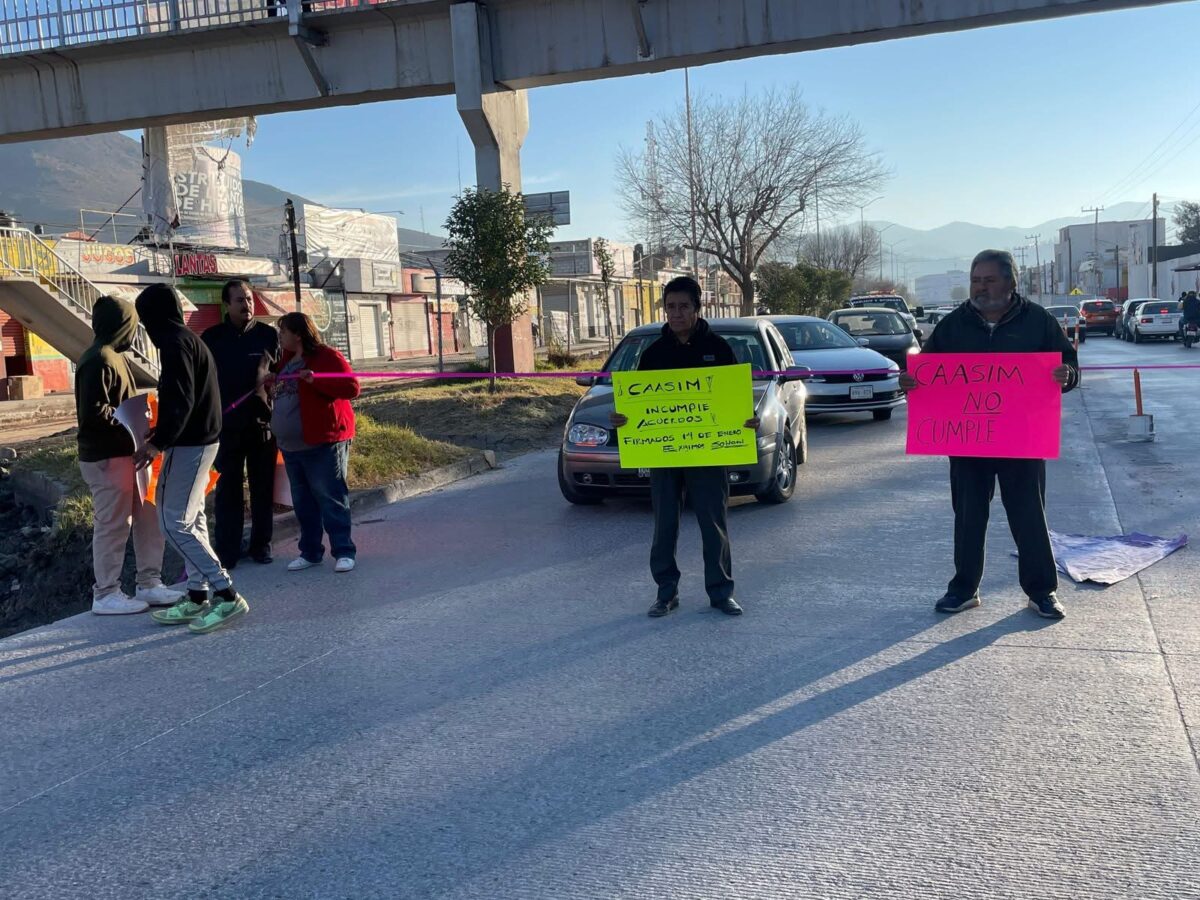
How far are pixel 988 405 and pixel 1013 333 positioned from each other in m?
0.40

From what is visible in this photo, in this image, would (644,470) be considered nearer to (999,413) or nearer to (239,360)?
(239,360)

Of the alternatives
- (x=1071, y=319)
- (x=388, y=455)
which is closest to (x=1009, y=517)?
(x=388, y=455)

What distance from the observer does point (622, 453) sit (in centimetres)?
609

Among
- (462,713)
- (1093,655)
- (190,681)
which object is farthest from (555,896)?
(1093,655)

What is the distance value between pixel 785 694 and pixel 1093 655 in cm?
158

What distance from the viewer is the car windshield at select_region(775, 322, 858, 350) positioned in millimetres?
15461

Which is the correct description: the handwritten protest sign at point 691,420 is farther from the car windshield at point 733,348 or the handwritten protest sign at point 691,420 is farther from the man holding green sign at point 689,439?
the car windshield at point 733,348

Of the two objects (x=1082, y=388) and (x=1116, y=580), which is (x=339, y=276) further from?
(x=1116, y=580)

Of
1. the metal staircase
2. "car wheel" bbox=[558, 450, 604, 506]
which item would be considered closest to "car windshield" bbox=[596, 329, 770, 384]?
"car wheel" bbox=[558, 450, 604, 506]

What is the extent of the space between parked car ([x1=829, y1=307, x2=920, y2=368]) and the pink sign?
13620mm

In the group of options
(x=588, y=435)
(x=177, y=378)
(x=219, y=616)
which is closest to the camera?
(x=177, y=378)

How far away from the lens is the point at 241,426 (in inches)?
294

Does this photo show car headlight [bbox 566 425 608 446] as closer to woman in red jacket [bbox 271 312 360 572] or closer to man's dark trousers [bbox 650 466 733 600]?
woman in red jacket [bbox 271 312 360 572]

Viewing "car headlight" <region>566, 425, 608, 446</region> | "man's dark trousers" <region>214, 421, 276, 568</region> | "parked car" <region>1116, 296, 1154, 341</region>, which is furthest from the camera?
"parked car" <region>1116, 296, 1154, 341</region>
